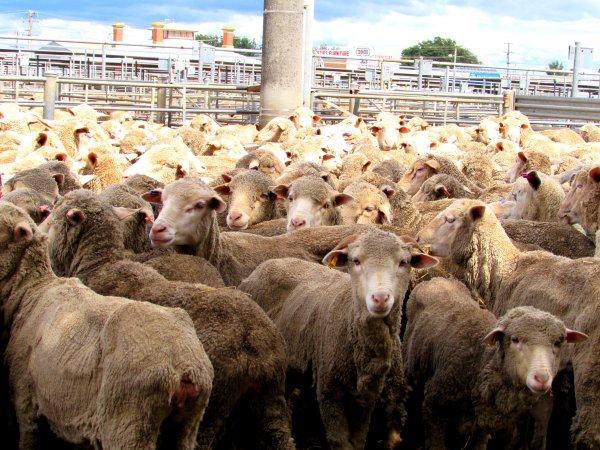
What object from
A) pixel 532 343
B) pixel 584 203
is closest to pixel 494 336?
pixel 532 343

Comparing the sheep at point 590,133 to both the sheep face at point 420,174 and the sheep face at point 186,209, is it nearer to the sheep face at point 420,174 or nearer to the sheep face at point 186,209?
the sheep face at point 420,174

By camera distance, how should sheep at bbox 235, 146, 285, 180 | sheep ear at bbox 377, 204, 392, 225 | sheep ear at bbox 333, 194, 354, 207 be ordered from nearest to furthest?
sheep ear at bbox 333, 194, 354, 207
sheep ear at bbox 377, 204, 392, 225
sheep at bbox 235, 146, 285, 180

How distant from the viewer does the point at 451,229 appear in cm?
611

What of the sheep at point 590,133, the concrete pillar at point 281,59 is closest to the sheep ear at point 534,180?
the concrete pillar at point 281,59

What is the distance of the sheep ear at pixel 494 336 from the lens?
4504 mm

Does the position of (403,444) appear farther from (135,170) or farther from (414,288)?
(135,170)

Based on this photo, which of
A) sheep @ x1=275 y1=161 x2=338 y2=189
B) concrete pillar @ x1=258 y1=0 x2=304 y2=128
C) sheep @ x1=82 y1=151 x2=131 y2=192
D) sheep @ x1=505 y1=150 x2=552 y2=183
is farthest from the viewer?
concrete pillar @ x1=258 y1=0 x2=304 y2=128

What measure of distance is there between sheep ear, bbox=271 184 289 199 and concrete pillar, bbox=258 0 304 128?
7.18 meters

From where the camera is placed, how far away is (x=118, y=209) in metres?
5.64

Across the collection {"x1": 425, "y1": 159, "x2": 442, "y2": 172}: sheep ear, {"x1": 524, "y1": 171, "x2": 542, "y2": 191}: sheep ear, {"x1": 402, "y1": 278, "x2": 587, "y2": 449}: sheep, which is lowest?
{"x1": 402, "y1": 278, "x2": 587, "y2": 449}: sheep

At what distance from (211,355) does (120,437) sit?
752 mm

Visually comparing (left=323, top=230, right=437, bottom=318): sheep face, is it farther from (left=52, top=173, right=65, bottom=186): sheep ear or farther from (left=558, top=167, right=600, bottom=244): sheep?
(left=52, top=173, right=65, bottom=186): sheep ear

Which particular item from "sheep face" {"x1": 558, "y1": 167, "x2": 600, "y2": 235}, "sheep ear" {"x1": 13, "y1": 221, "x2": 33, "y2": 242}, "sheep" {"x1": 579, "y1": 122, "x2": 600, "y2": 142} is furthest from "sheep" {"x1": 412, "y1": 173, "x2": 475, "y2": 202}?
"sheep" {"x1": 579, "y1": 122, "x2": 600, "y2": 142}

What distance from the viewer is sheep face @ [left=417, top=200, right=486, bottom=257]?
6.03 meters
